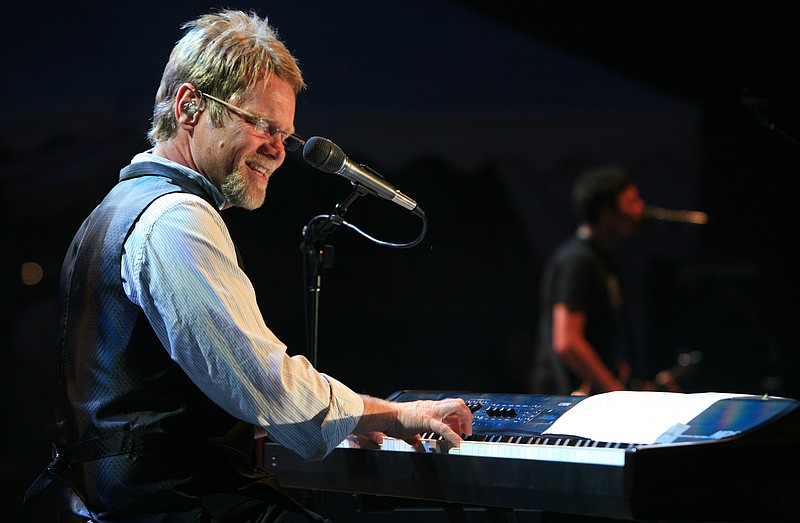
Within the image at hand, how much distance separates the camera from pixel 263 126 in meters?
2.17

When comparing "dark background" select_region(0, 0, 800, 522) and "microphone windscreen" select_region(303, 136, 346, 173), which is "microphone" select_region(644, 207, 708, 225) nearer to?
"dark background" select_region(0, 0, 800, 522)

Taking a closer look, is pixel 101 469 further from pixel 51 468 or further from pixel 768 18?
pixel 768 18

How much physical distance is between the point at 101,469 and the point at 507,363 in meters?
5.28

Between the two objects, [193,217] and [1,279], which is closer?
[193,217]

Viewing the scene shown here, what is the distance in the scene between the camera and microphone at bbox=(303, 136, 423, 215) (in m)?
2.23

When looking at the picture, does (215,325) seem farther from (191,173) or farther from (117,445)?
(191,173)

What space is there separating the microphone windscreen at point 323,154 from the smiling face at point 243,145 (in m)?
0.07

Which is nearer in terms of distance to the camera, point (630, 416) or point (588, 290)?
point (630, 416)

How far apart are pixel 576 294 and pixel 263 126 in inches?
126

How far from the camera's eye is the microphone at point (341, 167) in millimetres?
2229

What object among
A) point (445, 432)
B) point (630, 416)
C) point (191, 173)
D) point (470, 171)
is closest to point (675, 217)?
point (470, 171)

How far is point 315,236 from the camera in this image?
2.59m

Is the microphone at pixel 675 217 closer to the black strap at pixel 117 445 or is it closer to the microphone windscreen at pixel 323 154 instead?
the microphone windscreen at pixel 323 154

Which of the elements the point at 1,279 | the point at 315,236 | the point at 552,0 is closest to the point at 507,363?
the point at 552,0
